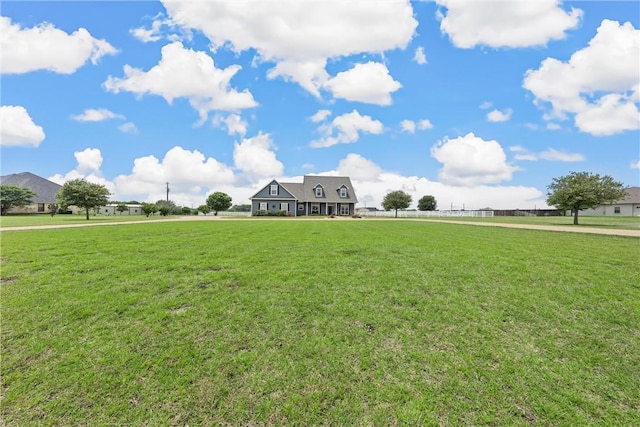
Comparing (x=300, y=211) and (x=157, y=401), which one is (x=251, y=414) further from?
(x=300, y=211)

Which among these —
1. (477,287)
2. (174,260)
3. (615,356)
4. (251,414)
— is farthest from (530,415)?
(174,260)

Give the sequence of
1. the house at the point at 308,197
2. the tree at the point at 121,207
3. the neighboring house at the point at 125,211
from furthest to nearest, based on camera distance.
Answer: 1. the neighboring house at the point at 125,211
2. the tree at the point at 121,207
3. the house at the point at 308,197

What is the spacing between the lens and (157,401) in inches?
126

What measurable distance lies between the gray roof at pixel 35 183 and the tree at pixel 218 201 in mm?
37577

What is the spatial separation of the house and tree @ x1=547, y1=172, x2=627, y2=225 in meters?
29.9

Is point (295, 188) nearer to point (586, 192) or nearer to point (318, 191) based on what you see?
point (318, 191)

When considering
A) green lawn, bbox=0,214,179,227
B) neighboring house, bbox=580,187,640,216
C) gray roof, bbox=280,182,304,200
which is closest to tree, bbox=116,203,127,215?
green lawn, bbox=0,214,179,227

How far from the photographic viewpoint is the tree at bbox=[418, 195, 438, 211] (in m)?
82.9

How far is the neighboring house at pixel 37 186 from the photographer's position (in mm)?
61062

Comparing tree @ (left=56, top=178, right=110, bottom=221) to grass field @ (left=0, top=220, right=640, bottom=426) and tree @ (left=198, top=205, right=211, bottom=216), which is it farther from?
grass field @ (left=0, top=220, right=640, bottom=426)

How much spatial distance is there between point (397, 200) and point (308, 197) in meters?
15.8

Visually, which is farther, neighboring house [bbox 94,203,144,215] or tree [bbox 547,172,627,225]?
neighboring house [bbox 94,203,144,215]

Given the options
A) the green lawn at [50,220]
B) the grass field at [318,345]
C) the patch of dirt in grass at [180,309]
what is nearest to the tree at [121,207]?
the green lawn at [50,220]

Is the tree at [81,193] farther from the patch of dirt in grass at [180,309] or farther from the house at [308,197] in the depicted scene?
the patch of dirt in grass at [180,309]
